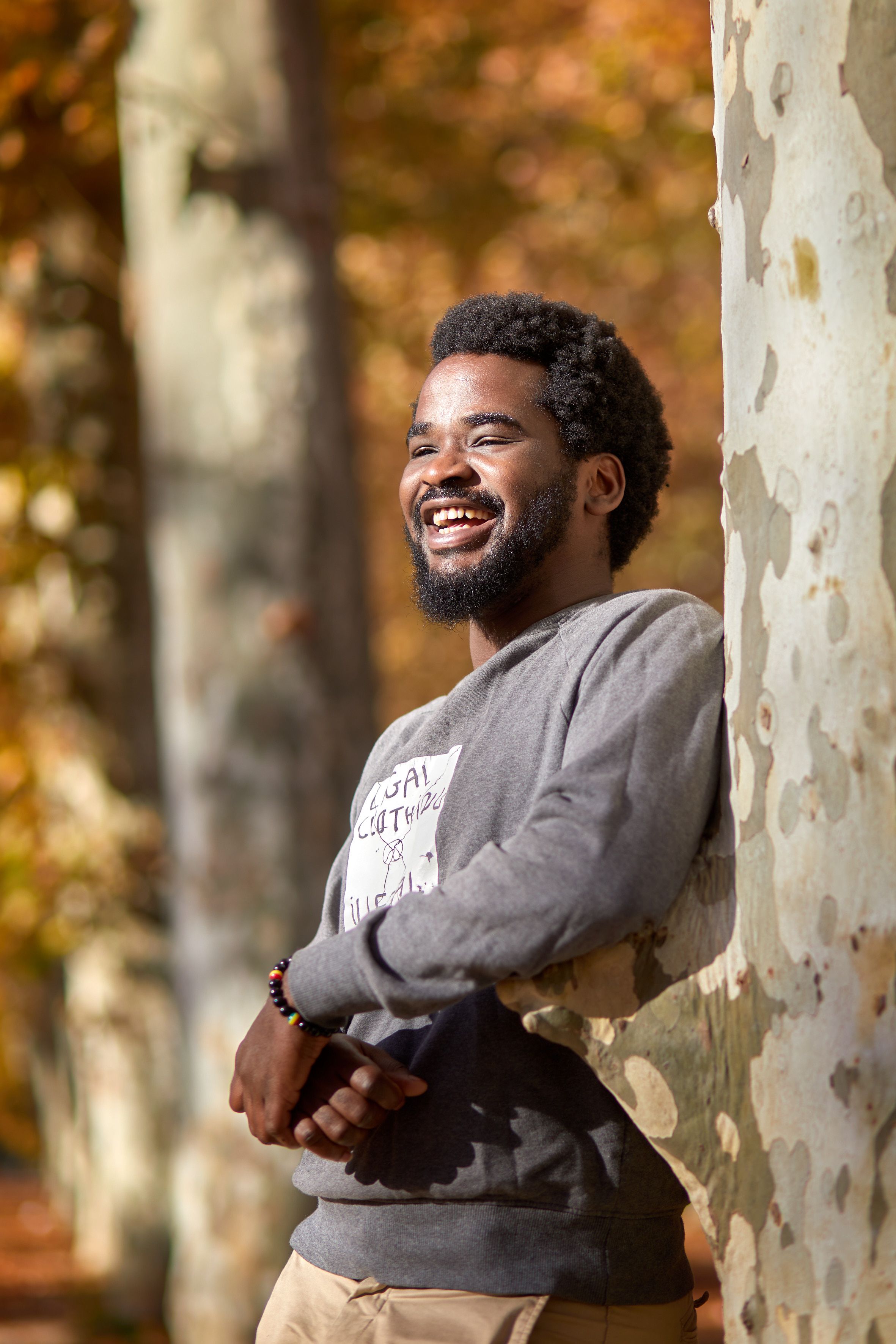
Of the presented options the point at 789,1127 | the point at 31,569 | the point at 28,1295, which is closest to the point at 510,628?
the point at 789,1127

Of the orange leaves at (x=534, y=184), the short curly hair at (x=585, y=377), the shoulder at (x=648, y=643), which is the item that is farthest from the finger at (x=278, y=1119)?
the orange leaves at (x=534, y=184)

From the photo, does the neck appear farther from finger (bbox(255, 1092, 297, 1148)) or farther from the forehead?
finger (bbox(255, 1092, 297, 1148))

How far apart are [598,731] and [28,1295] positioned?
28.3 feet

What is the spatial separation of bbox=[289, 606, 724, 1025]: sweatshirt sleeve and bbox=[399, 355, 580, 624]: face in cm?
41

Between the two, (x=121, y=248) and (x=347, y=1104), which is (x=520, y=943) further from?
(x=121, y=248)

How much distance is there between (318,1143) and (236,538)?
11.3ft

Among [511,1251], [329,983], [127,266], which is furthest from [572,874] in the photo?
[127,266]

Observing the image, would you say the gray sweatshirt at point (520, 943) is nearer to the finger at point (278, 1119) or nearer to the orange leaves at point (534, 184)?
the finger at point (278, 1119)

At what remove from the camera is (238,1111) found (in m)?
2.18

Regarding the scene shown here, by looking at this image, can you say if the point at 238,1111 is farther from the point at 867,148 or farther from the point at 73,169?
the point at 73,169

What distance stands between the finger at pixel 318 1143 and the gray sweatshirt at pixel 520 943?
32 mm

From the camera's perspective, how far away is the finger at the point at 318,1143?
2.10 metres

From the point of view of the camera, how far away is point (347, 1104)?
2037 millimetres

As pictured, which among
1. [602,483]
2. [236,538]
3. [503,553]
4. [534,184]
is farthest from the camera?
[534,184]
